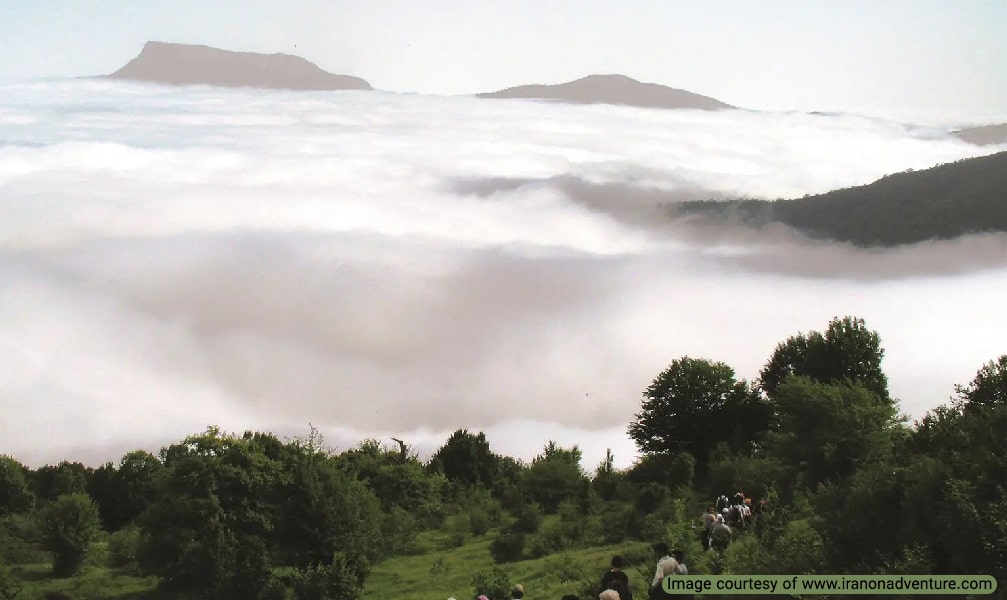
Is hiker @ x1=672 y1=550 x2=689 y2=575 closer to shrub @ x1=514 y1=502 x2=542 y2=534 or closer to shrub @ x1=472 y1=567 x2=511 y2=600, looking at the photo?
shrub @ x1=472 y1=567 x2=511 y2=600

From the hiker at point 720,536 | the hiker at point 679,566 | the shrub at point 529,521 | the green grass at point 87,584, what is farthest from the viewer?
the shrub at point 529,521

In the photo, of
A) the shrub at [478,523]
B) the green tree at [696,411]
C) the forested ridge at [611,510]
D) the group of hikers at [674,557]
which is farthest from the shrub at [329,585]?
the green tree at [696,411]

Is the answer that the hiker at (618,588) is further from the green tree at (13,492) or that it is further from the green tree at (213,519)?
the green tree at (13,492)

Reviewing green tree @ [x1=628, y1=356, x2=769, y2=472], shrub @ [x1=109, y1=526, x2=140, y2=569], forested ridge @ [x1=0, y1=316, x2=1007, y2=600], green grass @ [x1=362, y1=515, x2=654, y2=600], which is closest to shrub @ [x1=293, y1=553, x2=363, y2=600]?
forested ridge @ [x1=0, y1=316, x2=1007, y2=600]

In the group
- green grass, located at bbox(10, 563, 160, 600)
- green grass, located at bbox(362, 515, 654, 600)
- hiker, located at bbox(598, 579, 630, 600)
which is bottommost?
green grass, located at bbox(10, 563, 160, 600)

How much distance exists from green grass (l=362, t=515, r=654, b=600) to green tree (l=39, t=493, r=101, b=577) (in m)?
19.9

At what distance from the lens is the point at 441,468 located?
346 ft

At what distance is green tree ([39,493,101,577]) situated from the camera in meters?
61.2

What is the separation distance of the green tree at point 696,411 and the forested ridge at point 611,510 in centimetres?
17

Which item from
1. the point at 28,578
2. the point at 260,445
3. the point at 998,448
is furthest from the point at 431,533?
the point at 998,448

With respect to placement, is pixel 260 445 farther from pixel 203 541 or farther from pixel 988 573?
pixel 988 573

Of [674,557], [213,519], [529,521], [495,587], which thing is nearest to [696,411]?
[529,521]

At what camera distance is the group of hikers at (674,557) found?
814 inches

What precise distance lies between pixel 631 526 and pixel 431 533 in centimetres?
2014
